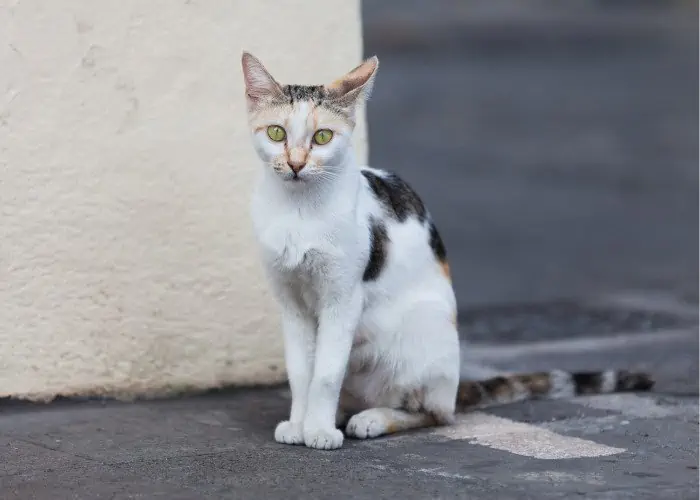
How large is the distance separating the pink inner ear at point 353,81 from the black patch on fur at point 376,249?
0.47 meters

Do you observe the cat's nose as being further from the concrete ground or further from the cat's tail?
the cat's tail

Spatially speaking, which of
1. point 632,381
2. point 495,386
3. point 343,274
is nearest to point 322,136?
point 343,274

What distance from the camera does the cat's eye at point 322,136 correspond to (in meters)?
3.96

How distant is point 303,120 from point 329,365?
2.78ft

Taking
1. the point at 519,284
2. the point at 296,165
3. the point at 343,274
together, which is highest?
the point at 296,165

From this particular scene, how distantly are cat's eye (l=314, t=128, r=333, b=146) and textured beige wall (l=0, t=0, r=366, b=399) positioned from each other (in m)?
1.03

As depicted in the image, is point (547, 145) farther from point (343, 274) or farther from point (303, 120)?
point (303, 120)

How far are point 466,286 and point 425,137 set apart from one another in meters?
5.73

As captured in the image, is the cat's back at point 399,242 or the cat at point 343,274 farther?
the cat's back at point 399,242

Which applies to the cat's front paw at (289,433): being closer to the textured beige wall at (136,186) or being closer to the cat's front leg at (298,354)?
the cat's front leg at (298,354)

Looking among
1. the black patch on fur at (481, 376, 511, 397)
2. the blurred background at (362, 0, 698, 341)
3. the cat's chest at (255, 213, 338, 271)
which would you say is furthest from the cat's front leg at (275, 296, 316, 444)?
the blurred background at (362, 0, 698, 341)

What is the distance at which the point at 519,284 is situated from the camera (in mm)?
7918

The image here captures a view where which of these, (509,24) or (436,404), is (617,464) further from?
(509,24)

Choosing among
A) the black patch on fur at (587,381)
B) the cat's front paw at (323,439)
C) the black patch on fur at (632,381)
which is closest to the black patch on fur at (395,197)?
the cat's front paw at (323,439)
